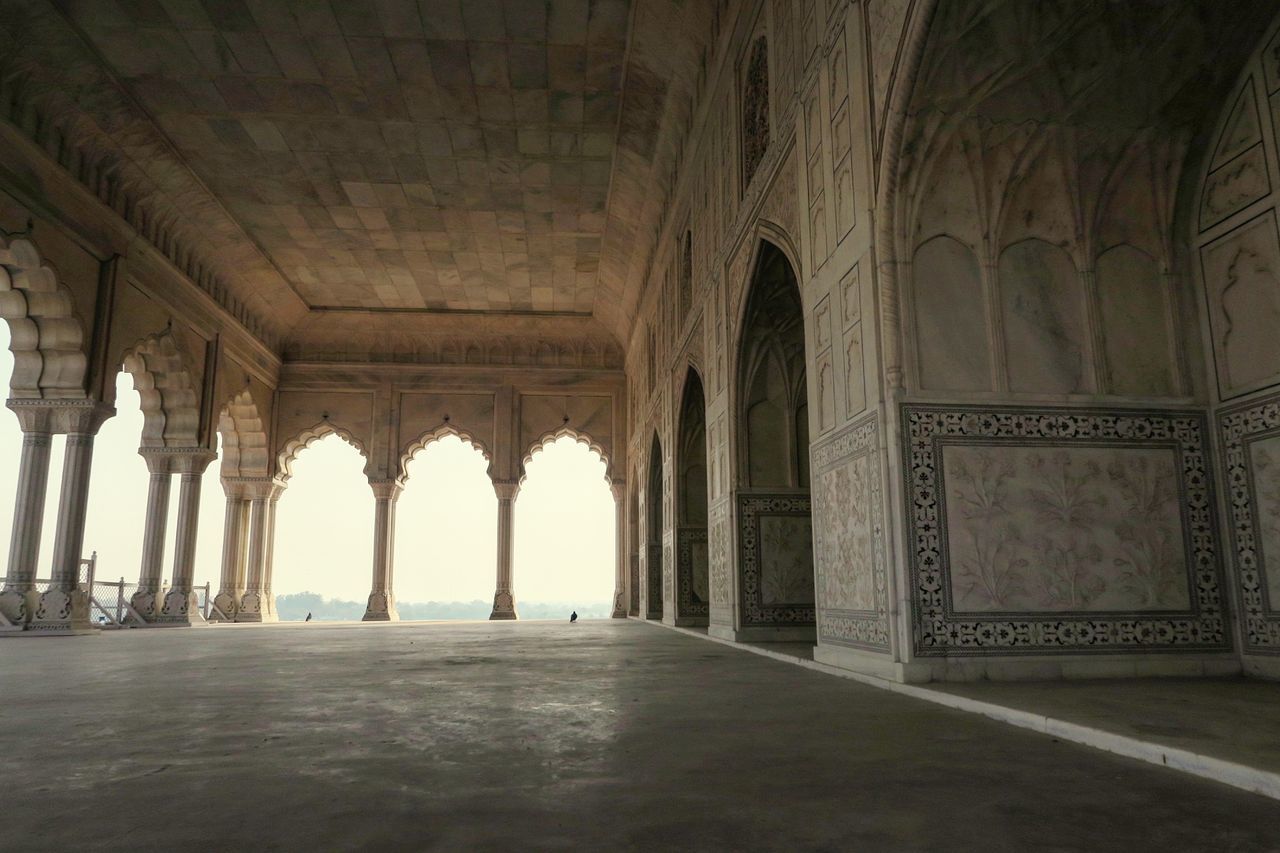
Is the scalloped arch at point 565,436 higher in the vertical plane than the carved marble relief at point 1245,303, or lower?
higher

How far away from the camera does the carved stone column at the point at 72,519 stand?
9375 millimetres

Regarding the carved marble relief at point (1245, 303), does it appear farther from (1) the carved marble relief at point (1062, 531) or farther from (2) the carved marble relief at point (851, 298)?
(2) the carved marble relief at point (851, 298)

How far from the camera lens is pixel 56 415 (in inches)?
382

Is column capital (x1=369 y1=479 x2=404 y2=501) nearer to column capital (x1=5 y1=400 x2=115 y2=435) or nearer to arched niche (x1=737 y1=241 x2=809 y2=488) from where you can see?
column capital (x1=5 y1=400 x2=115 y2=435)

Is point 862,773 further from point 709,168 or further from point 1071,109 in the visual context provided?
point 709,168

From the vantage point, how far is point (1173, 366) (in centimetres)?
414

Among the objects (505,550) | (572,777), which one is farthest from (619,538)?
(572,777)

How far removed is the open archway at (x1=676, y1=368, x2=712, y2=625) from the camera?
9828 mm

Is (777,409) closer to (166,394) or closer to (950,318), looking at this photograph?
(950,318)

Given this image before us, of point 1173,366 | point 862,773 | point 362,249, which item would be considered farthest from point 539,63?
point 862,773

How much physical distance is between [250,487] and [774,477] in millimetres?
10863

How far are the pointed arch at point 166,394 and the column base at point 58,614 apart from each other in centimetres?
322

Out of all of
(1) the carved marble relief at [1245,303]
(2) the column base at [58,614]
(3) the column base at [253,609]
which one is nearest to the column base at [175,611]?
(3) the column base at [253,609]

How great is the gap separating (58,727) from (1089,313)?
13.7 ft
